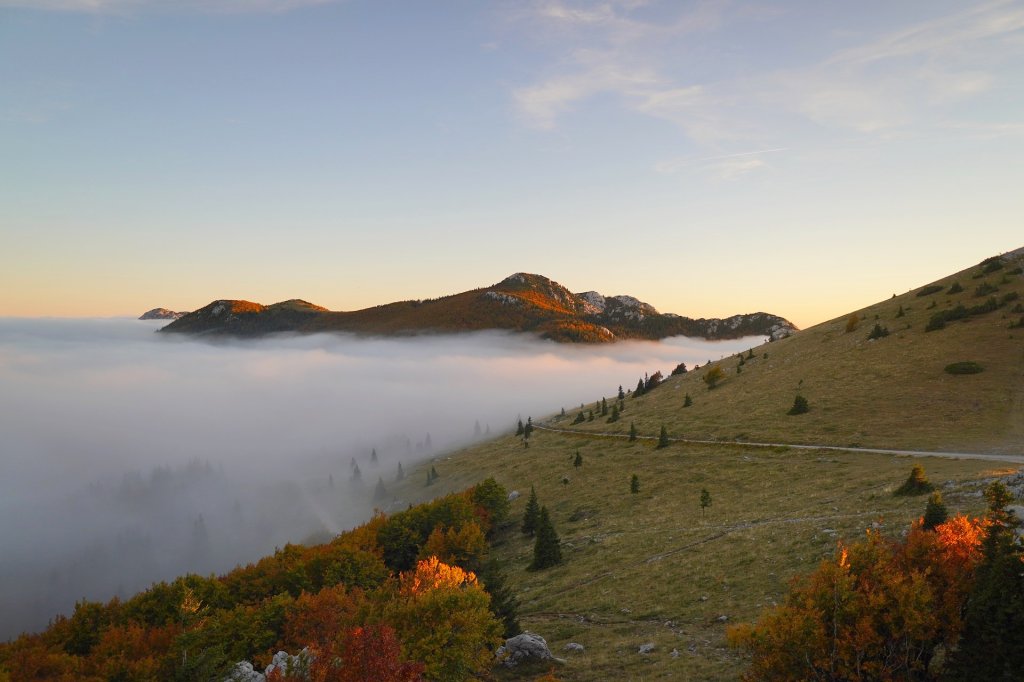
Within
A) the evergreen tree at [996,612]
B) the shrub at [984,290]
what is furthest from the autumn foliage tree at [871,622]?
the shrub at [984,290]

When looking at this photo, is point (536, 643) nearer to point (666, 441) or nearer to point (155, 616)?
point (155, 616)

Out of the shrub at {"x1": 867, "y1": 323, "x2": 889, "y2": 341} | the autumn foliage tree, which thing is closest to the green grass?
the autumn foliage tree

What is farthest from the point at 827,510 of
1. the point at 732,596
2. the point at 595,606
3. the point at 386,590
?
the point at 386,590

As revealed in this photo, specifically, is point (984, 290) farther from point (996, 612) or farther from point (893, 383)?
point (996, 612)

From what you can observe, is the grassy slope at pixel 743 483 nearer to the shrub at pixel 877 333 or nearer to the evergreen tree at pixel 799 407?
the shrub at pixel 877 333

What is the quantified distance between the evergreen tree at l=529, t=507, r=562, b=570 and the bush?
62.2 meters

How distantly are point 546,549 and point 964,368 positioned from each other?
211ft

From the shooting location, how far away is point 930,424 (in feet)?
213

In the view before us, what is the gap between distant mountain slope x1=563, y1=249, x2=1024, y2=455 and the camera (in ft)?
213

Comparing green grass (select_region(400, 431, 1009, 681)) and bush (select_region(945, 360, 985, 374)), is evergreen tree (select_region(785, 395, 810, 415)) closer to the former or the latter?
green grass (select_region(400, 431, 1009, 681))

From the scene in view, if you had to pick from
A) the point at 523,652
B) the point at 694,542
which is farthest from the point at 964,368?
the point at 523,652

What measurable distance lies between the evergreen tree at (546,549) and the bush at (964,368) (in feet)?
204

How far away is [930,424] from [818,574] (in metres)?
54.0

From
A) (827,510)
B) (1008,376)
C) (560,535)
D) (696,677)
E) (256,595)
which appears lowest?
(256,595)
